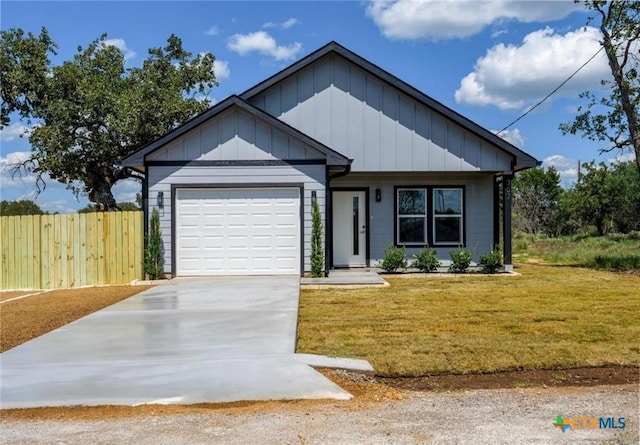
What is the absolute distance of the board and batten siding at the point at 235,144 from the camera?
12961mm

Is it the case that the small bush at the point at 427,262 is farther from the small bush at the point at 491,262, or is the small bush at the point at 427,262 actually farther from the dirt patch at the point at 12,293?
the dirt patch at the point at 12,293

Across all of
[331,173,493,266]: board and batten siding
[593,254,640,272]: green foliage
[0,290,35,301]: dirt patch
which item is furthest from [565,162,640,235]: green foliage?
[0,290,35,301]: dirt patch

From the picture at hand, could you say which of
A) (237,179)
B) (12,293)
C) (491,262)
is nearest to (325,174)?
(237,179)

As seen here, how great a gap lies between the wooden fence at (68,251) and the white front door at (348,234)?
5.40 m

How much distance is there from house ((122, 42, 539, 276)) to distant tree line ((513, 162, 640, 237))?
21.4 meters

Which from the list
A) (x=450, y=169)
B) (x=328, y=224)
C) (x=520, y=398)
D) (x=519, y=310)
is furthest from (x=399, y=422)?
(x=450, y=169)

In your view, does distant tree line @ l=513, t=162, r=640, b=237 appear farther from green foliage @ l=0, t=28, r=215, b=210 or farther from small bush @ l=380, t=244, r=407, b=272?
green foliage @ l=0, t=28, r=215, b=210

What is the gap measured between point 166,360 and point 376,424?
8.54 ft

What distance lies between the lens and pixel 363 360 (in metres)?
5.73

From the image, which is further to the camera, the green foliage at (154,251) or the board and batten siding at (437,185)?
the board and batten siding at (437,185)

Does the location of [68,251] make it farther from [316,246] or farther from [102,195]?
[102,195]

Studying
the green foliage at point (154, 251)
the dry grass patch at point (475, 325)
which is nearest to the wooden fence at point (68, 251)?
the green foliage at point (154, 251)

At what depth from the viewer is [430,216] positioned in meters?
15.4

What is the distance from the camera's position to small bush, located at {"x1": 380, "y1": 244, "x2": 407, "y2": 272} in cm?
1430
